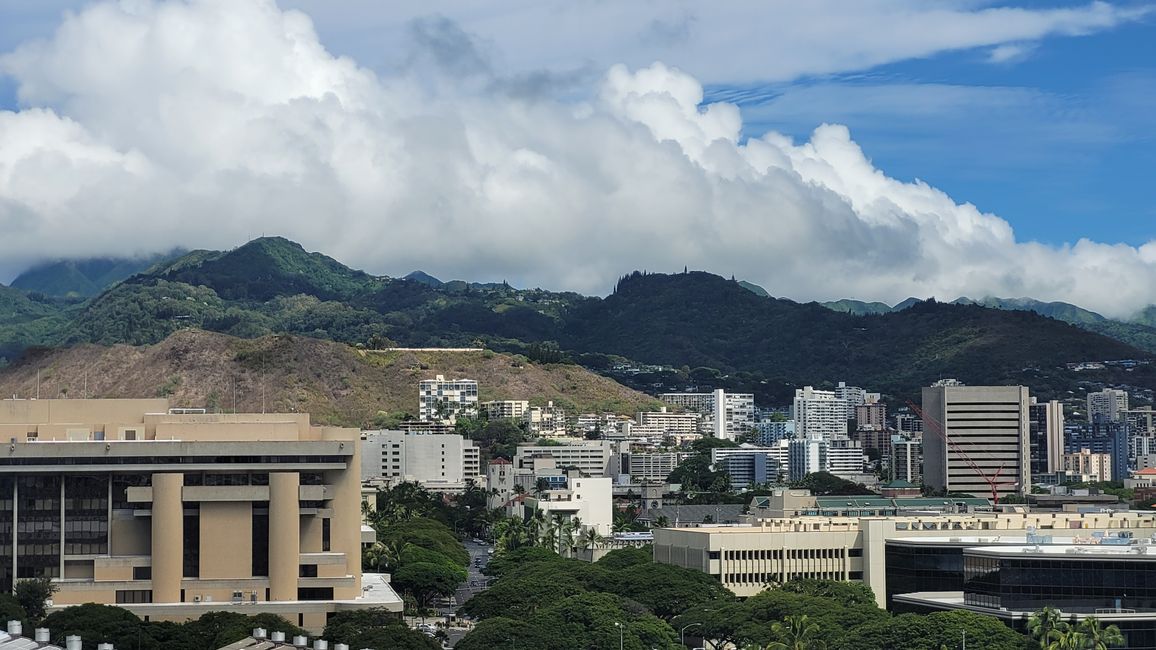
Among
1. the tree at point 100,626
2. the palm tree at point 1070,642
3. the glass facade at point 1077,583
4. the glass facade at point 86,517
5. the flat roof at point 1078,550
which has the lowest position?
the tree at point 100,626

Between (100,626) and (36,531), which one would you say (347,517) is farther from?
(100,626)

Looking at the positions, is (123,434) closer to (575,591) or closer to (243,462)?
(243,462)

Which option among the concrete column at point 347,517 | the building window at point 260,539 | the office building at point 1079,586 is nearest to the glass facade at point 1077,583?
the office building at point 1079,586

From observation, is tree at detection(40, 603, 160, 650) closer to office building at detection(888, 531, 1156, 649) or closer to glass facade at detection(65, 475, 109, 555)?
glass facade at detection(65, 475, 109, 555)

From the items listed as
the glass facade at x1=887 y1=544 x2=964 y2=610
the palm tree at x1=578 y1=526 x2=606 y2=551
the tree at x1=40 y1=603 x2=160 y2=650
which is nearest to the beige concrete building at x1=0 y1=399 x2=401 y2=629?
the tree at x1=40 y1=603 x2=160 y2=650

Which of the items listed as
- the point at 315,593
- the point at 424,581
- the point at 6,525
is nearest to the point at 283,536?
the point at 315,593

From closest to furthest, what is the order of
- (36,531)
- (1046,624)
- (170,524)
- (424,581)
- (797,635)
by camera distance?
1. (1046,624)
2. (797,635)
3. (170,524)
4. (36,531)
5. (424,581)

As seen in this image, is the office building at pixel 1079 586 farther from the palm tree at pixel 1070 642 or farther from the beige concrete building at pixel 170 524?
the beige concrete building at pixel 170 524

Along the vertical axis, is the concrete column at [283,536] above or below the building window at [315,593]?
above
